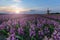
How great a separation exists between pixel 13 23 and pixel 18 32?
19cm

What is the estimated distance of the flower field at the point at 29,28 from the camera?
34.1 inches

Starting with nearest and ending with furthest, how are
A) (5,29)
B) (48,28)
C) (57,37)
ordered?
1. (57,37)
2. (48,28)
3. (5,29)

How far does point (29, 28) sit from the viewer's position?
984mm

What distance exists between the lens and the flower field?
34.1 inches

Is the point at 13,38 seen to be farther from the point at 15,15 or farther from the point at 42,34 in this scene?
the point at 15,15

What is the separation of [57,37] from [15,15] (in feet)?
2.17

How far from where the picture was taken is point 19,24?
1.05 metres

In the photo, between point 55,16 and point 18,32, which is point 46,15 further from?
point 18,32

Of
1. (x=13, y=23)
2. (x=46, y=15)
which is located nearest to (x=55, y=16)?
(x=46, y=15)

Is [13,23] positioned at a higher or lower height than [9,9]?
lower

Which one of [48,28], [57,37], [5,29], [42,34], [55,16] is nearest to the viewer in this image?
[57,37]

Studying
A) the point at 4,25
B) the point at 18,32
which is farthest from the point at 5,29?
the point at 18,32

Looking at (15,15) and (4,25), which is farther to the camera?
(15,15)

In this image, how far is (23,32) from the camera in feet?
3.02
